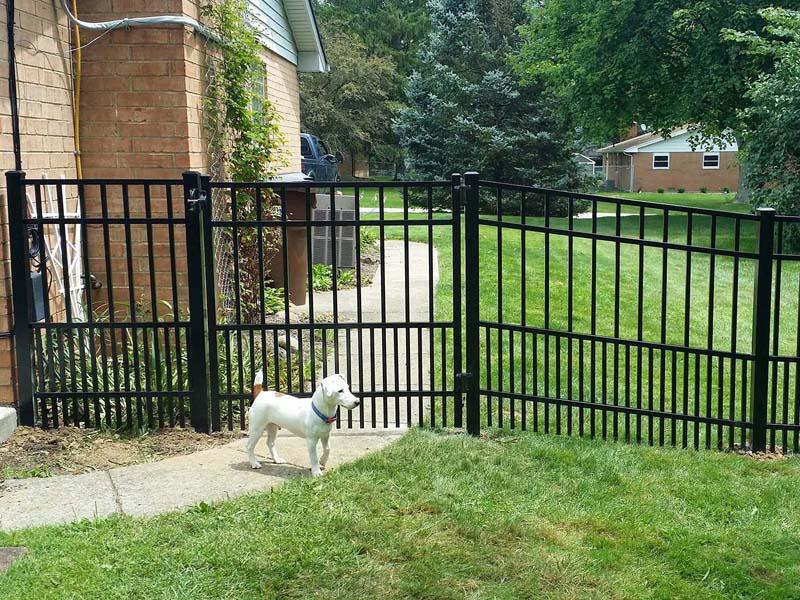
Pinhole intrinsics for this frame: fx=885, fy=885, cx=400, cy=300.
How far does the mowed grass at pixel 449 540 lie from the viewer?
3500 mm

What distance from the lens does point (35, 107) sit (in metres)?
6.37

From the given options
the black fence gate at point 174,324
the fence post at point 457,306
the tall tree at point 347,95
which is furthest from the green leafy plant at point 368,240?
the tall tree at point 347,95

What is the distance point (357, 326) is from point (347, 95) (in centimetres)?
3828

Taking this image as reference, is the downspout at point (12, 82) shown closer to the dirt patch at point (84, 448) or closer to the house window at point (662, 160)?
the dirt patch at point (84, 448)

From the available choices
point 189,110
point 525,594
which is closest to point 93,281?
point 189,110

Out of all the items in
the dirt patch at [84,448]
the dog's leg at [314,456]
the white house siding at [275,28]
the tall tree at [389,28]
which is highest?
the tall tree at [389,28]

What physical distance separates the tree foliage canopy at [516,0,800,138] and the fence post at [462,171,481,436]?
18532 millimetres

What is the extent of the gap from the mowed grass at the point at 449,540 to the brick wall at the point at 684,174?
49281 mm

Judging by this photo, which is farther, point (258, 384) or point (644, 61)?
point (644, 61)

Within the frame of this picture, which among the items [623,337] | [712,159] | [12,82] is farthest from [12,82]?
[712,159]

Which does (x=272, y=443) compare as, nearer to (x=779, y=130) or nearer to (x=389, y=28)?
(x=779, y=130)

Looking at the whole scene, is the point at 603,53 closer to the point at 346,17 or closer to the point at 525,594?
the point at 525,594

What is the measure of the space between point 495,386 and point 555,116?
71.1 ft

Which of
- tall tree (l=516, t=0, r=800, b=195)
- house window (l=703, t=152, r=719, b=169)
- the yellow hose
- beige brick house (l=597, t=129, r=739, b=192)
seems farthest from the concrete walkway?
house window (l=703, t=152, r=719, b=169)
